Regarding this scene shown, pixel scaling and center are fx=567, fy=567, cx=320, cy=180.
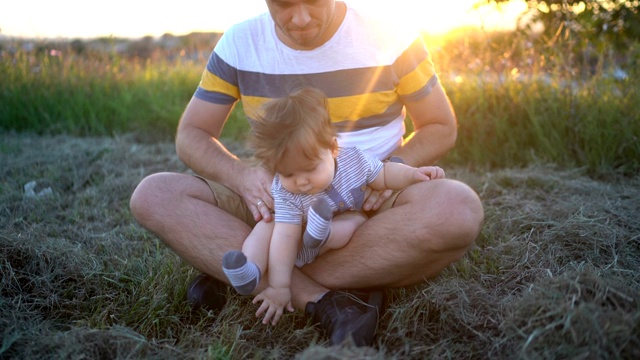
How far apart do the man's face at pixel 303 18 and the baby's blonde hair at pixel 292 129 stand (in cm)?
38

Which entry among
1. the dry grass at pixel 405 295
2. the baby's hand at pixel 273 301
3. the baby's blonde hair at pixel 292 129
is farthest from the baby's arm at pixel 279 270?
the baby's blonde hair at pixel 292 129

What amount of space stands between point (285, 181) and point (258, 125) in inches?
8.4

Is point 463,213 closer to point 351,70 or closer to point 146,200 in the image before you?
point 351,70

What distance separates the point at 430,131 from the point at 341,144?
0.40m

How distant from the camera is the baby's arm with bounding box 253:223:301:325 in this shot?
1.94 m

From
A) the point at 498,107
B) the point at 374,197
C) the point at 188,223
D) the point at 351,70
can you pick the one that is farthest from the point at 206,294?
the point at 498,107

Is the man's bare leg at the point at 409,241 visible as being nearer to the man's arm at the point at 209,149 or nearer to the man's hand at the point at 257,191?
the man's hand at the point at 257,191

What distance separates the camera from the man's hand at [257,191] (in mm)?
2131

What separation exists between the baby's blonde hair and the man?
0.35 meters

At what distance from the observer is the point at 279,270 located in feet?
6.38

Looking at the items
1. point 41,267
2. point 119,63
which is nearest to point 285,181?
point 41,267

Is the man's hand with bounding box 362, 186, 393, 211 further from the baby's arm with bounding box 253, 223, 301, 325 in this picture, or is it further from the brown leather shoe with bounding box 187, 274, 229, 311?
the brown leather shoe with bounding box 187, 274, 229, 311

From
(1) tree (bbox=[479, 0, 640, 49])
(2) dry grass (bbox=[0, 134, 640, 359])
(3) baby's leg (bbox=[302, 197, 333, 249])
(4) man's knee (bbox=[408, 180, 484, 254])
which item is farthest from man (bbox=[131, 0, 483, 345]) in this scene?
(1) tree (bbox=[479, 0, 640, 49])

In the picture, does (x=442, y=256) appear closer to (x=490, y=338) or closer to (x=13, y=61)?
(x=490, y=338)
